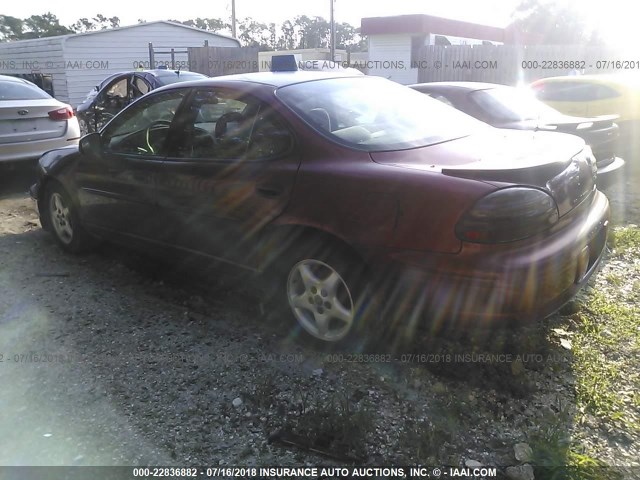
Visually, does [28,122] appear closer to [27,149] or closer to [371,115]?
[27,149]

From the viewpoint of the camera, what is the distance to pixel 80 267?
191 inches

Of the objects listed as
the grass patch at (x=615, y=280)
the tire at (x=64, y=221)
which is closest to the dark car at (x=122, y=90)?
the tire at (x=64, y=221)

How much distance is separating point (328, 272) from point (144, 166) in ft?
5.84

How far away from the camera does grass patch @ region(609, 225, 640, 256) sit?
492cm

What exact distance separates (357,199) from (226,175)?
101 centimetres

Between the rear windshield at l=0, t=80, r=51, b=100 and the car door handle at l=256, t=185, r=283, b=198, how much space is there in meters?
5.67

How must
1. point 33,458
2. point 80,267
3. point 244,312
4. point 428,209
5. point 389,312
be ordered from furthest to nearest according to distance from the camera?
1. point 80,267
2. point 244,312
3. point 389,312
4. point 428,209
5. point 33,458

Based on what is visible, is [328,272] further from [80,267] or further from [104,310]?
[80,267]

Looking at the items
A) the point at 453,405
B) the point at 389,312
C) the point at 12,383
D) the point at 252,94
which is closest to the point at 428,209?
the point at 389,312

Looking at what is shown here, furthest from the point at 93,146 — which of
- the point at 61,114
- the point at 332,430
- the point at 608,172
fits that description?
the point at 608,172

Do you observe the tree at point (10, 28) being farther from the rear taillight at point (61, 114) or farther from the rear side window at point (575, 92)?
the rear side window at point (575, 92)

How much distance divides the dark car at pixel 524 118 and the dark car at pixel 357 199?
8.31 ft

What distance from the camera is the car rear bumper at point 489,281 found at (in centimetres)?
266

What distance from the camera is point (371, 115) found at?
11.7ft
